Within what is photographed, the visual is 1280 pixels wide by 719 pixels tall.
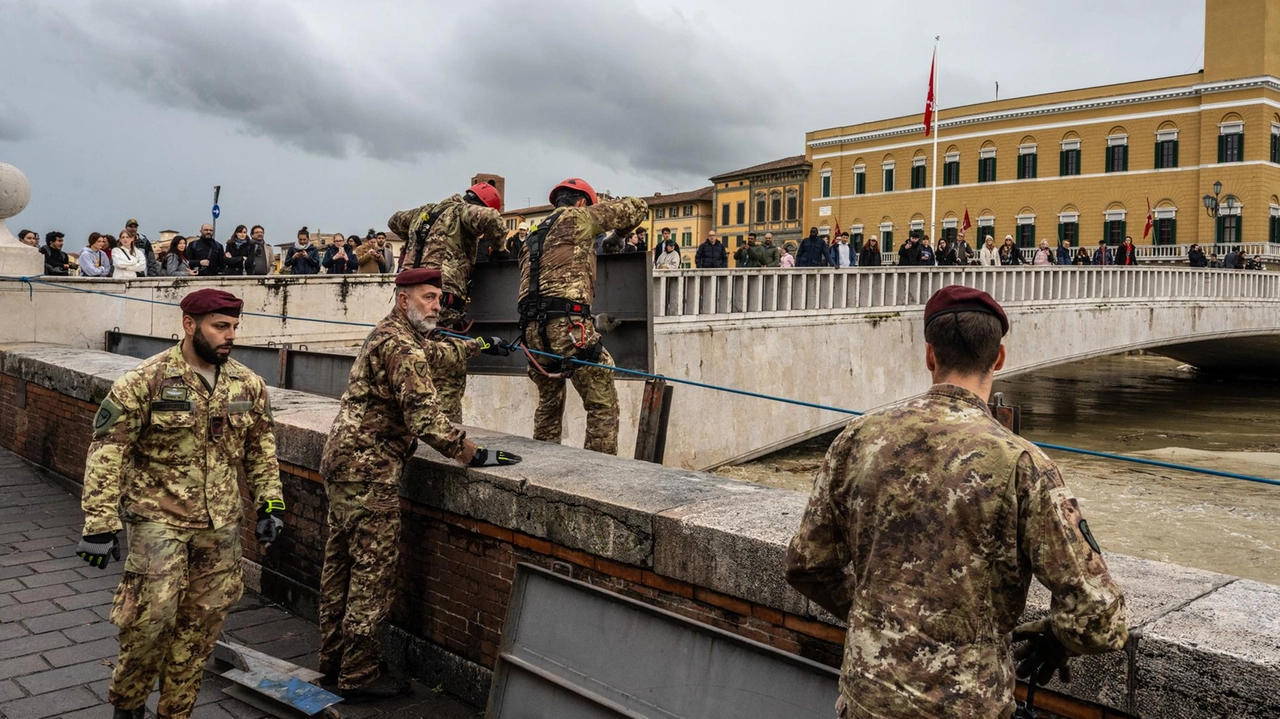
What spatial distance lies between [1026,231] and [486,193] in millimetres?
53524

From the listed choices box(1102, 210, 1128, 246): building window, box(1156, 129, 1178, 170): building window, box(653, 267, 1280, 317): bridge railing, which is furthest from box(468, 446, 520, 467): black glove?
box(1102, 210, 1128, 246): building window

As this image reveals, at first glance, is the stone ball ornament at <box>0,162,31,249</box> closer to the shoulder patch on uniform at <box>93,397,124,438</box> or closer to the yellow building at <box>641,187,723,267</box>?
the shoulder patch on uniform at <box>93,397,124,438</box>

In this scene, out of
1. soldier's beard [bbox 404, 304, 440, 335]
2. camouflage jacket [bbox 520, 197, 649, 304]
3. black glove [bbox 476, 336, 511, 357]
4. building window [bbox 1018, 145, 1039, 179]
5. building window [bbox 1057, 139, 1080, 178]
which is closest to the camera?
soldier's beard [bbox 404, 304, 440, 335]

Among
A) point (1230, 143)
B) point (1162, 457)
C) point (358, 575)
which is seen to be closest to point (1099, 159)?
point (1230, 143)

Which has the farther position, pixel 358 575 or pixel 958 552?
pixel 358 575

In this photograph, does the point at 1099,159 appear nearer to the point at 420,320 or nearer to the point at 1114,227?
the point at 1114,227

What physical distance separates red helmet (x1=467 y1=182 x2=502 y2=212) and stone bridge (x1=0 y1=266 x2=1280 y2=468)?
7.10 m

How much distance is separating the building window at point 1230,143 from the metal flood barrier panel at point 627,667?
5327cm

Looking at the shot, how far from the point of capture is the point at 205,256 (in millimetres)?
14820

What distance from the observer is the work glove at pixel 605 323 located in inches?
259

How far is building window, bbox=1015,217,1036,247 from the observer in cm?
5447

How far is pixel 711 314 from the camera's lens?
787 inches

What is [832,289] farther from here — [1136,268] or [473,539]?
[473,539]

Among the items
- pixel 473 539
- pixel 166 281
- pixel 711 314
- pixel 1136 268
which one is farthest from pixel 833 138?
pixel 473 539
